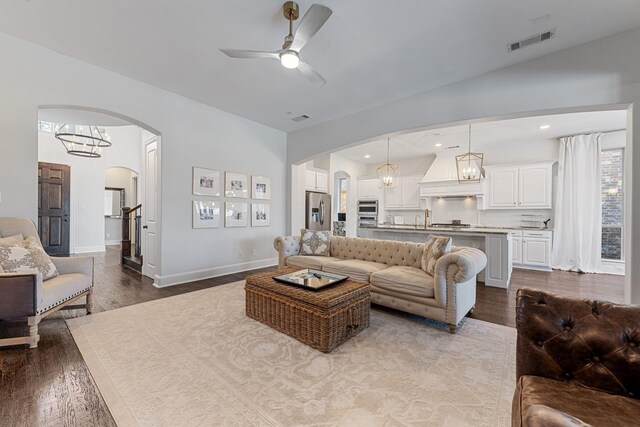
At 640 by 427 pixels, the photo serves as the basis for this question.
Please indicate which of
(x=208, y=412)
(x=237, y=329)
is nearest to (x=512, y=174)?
(x=237, y=329)

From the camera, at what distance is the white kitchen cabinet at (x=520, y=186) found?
20.0ft

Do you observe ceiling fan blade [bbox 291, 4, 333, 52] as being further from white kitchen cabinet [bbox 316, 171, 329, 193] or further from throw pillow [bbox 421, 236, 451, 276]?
white kitchen cabinet [bbox 316, 171, 329, 193]

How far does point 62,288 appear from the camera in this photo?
8.37ft

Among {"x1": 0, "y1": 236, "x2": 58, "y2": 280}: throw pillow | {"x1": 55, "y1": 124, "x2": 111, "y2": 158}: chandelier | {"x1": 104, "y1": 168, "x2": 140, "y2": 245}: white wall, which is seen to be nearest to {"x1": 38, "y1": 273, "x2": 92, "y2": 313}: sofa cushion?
{"x1": 0, "y1": 236, "x2": 58, "y2": 280}: throw pillow

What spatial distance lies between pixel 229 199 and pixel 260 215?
0.80 m

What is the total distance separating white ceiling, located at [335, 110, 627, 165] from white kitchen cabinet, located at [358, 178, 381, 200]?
1102 millimetres

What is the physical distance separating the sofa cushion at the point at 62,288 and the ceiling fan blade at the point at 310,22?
3.18 m

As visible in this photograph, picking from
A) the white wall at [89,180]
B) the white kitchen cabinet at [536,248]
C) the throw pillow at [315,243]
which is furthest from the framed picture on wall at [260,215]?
the white kitchen cabinet at [536,248]

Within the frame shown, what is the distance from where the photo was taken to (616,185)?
5566 millimetres

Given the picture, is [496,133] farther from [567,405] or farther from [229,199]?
[567,405]

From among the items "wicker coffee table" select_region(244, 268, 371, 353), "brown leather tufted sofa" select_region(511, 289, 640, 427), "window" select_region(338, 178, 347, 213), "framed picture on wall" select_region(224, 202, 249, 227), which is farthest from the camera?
"window" select_region(338, 178, 347, 213)

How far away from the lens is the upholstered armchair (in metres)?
2.16

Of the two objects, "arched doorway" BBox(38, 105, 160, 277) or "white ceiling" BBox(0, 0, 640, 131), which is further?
"arched doorway" BBox(38, 105, 160, 277)

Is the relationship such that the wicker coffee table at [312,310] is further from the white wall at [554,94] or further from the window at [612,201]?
the window at [612,201]
